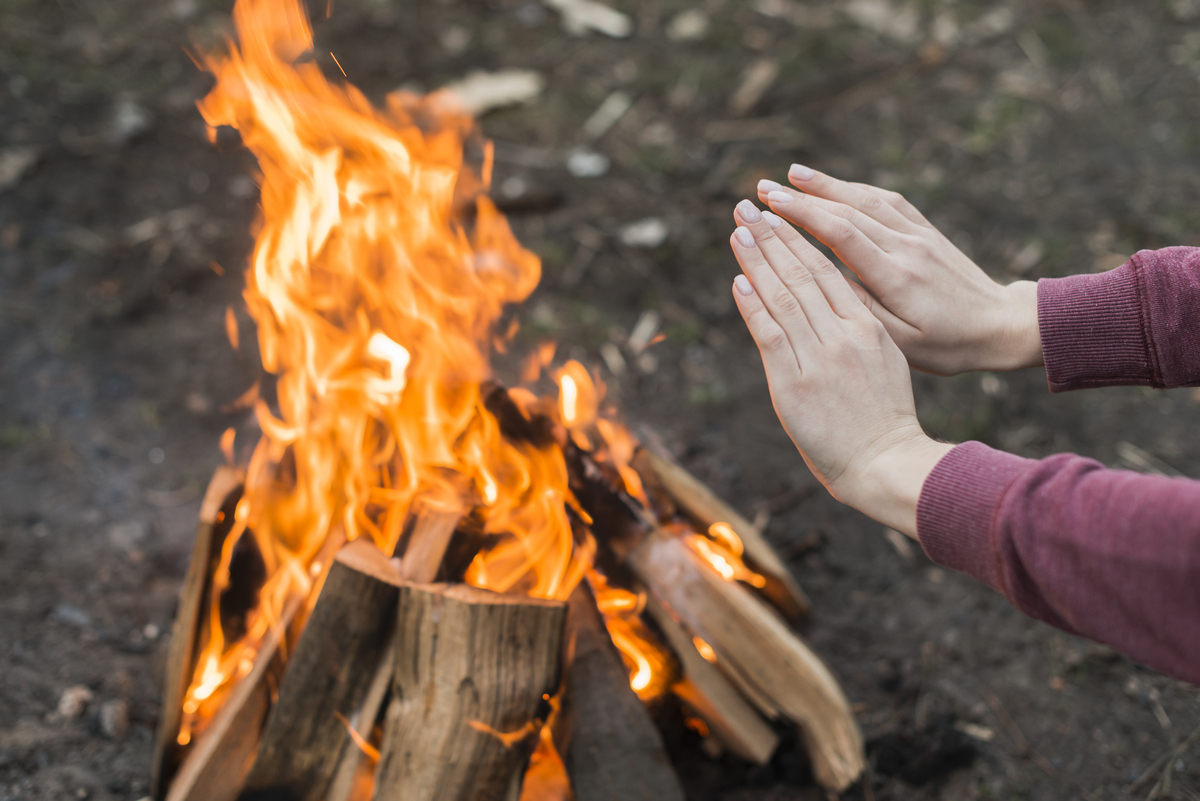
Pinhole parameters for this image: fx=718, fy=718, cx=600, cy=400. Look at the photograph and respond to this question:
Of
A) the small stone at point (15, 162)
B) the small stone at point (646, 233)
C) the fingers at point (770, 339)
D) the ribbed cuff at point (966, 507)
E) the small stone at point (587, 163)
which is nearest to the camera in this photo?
the ribbed cuff at point (966, 507)

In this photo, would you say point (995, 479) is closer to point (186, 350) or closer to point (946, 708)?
point (946, 708)

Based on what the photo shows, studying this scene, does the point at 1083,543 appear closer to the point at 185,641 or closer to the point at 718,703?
the point at 718,703

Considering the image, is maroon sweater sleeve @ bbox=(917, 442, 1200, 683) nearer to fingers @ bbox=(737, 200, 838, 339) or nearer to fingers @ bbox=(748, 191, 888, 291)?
fingers @ bbox=(737, 200, 838, 339)

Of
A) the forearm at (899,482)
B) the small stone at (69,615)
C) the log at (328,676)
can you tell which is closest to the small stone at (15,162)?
the small stone at (69,615)

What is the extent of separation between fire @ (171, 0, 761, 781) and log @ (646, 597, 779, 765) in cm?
9

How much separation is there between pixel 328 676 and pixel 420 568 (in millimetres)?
366

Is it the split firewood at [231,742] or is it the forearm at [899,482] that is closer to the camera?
the forearm at [899,482]

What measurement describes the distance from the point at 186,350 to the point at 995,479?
3723mm

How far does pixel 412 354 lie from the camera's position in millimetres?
2375

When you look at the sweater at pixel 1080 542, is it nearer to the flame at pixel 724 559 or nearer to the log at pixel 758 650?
the log at pixel 758 650

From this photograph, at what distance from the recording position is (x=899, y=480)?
1.43 meters

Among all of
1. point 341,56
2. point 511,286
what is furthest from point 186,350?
point 341,56

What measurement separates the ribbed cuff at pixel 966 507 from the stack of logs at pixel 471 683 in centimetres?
86

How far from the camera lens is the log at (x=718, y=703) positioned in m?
2.12
